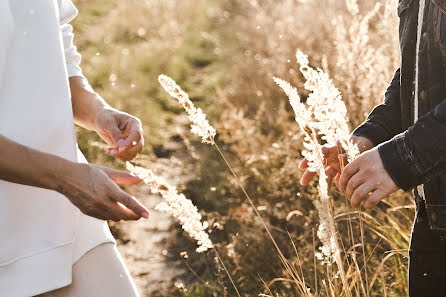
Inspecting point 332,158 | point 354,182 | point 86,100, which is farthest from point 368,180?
point 86,100

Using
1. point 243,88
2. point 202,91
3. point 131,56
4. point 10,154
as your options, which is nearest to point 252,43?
point 202,91

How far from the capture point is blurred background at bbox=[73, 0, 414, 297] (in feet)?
11.3

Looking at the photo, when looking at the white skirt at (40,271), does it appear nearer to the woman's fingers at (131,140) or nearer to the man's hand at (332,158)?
the woman's fingers at (131,140)

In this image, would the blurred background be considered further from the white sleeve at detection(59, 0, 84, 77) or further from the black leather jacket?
the white sleeve at detection(59, 0, 84, 77)

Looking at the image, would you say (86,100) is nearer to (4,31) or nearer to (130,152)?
(130,152)

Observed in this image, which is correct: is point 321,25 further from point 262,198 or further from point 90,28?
point 90,28

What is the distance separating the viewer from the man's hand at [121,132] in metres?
1.76

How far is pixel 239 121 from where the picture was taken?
4.91 meters

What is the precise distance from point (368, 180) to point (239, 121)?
11.1 ft

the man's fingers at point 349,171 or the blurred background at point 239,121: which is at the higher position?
the man's fingers at point 349,171

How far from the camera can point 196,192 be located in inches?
184

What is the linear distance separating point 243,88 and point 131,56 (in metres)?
3.07

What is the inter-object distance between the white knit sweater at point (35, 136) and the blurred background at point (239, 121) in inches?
35.8

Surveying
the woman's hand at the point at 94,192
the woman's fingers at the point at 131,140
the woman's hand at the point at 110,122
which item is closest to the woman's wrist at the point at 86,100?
the woman's hand at the point at 110,122
